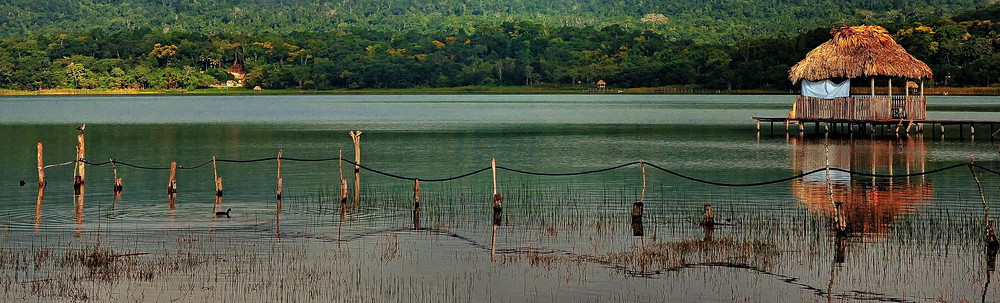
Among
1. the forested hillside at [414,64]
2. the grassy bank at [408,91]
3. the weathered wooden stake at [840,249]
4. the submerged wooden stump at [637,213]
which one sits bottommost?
the weathered wooden stake at [840,249]

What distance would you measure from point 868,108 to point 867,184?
58.0ft

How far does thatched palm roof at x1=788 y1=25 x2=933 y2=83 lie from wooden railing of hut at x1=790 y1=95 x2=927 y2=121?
5.13 ft

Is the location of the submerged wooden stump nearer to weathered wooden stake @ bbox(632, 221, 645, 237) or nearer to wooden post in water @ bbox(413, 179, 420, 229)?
weathered wooden stake @ bbox(632, 221, 645, 237)

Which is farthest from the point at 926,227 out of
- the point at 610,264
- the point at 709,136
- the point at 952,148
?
the point at 709,136

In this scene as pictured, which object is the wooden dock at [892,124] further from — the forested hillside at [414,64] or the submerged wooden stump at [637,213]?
the forested hillside at [414,64]

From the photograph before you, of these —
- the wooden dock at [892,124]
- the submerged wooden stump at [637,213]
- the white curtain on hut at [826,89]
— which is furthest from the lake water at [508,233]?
the white curtain on hut at [826,89]

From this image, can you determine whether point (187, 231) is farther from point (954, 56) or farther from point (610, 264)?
point (954, 56)

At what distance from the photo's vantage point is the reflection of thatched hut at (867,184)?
19.8 metres

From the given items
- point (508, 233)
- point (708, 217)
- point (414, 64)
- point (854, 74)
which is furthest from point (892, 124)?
point (414, 64)

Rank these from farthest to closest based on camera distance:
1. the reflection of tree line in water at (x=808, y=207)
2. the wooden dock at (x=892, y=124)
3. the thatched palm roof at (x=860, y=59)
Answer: the wooden dock at (x=892, y=124) → the thatched palm roof at (x=860, y=59) → the reflection of tree line in water at (x=808, y=207)

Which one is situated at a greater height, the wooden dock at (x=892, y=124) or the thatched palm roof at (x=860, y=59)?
the thatched palm roof at (x=860, y=59)

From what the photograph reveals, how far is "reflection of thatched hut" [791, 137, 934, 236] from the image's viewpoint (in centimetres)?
1981

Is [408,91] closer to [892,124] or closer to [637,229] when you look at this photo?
[892,124]

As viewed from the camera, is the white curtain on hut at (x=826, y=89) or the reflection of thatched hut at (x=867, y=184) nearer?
the reflection of thatched hut at (x=867, y=184)
